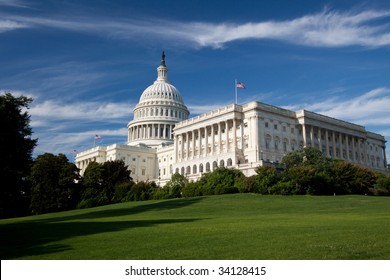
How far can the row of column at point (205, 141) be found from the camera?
106500mm


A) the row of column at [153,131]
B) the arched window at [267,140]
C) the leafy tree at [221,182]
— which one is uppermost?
the row of column at [153,131]

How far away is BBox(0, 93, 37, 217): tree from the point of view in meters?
40.8

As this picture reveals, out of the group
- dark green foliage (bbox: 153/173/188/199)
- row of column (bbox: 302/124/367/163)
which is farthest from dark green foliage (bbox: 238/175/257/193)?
row of column (bbox: 302/124/367/163)

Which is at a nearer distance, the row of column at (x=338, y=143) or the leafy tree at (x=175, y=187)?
the leafy tree at (x=175, y=187)

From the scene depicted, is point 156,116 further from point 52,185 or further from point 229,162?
point 52,185

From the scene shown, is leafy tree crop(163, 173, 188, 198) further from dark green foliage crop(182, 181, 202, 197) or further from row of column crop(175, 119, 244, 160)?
row of column crop(175, 119, 244, 160)

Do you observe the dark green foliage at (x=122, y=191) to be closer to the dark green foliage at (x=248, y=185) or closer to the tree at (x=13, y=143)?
the dark green foliage at (x=248, y=185)

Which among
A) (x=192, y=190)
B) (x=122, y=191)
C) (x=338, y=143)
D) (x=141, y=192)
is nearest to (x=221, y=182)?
(x=192, y=190)

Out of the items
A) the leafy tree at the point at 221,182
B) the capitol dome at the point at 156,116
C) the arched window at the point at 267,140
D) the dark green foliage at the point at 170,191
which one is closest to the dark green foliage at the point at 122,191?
the dark green foliage at the point at 170,191

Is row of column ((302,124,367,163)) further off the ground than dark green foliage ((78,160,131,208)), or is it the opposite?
row of column ((302,124,367,163))

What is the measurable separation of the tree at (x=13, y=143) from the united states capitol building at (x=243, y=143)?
154ft
